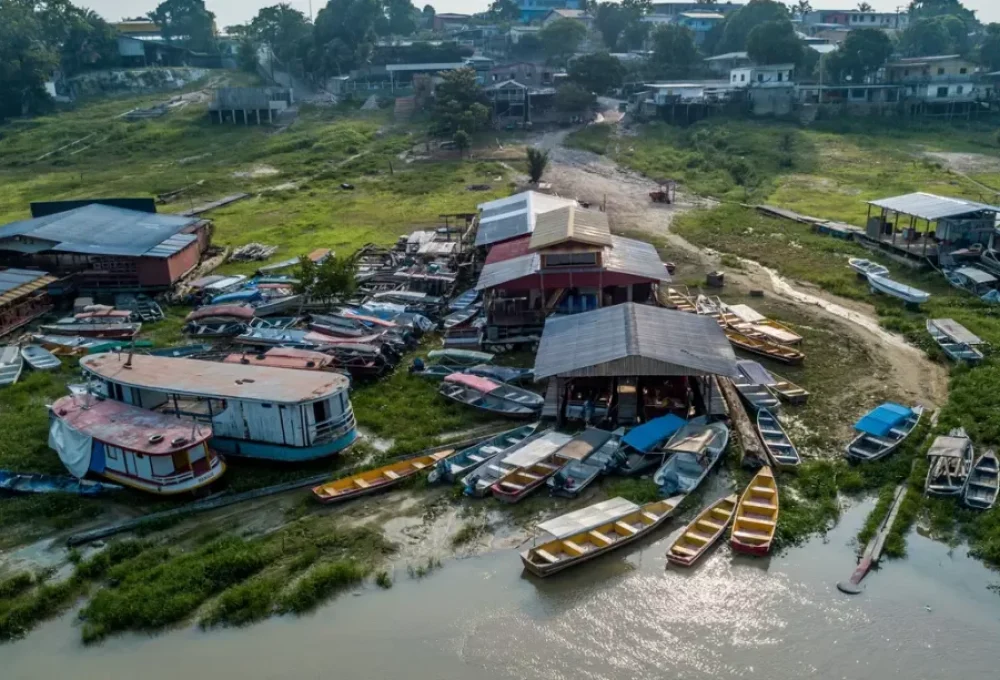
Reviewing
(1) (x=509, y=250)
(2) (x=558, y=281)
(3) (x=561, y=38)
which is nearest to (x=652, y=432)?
(2) (x=558, y=281)

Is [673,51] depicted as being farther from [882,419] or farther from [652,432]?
[652,432]

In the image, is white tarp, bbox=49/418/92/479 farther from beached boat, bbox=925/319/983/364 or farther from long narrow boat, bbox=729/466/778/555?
beached boat, bbox=925/319/983/364

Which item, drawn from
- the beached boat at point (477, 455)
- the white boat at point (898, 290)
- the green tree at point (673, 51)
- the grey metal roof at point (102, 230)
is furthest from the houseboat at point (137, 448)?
the green tree at point (673, 51)

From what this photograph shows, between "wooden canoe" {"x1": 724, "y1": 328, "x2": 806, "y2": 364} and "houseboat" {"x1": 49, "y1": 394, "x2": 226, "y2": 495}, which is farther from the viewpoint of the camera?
"wooden canoe" {"x1": 724, "y1": 328, "x2": 806, "y2": 364}

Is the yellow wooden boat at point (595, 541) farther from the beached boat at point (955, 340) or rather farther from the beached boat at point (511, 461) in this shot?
the beached boat at point (955, 340)

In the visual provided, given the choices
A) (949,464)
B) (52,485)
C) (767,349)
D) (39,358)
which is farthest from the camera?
(39,358)

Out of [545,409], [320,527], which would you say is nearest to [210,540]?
[320,527]

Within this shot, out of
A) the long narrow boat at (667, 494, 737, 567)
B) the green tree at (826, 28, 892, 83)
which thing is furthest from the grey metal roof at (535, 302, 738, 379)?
the green tree at (826, 28, 892, 83)
